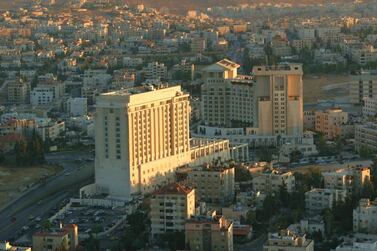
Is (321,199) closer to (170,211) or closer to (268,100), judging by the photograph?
(170,211)

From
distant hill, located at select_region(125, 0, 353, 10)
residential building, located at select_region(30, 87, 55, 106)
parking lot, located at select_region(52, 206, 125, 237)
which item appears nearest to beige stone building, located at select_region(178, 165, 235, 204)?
parking lot, located at select_region(52, 206, 125, 237)

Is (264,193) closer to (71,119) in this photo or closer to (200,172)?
(200,172)

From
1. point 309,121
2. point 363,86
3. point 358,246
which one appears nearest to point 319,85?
point 363,86

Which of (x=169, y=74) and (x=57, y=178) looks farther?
(x=169, y=74)

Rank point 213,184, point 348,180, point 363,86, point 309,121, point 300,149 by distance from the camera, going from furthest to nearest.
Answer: point 363,86, point 309,121, point 300,149, point 213,184, point 348,180

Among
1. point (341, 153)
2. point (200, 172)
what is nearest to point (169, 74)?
point (341, 153)

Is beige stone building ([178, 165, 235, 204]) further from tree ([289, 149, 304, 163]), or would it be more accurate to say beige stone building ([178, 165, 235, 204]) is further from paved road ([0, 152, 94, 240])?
tree ([289, 149, 304, 163])
